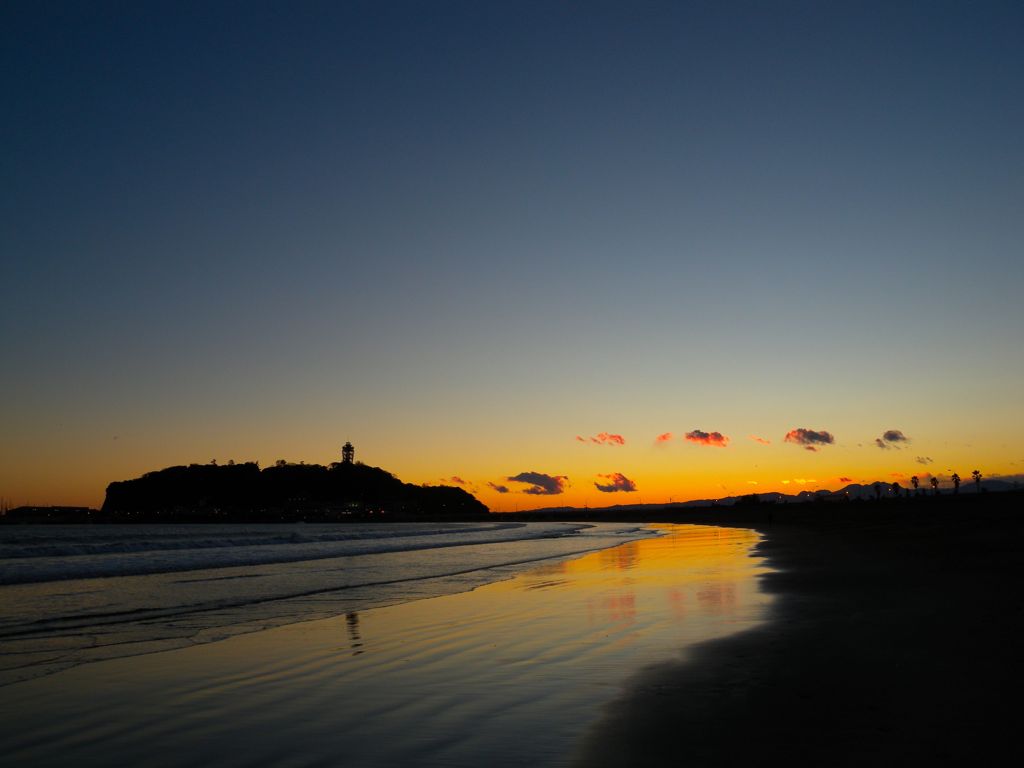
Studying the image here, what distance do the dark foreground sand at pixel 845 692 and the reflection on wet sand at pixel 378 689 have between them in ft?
2.17

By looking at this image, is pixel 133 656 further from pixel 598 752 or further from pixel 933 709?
pixel 933 709

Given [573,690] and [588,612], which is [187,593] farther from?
[573,690]

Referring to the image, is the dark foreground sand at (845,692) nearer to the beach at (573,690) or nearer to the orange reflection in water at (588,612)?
the beach at (573,690)

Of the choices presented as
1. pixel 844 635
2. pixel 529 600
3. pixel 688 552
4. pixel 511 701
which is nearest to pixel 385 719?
pixel 511 701

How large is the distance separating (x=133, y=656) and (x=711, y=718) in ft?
28.4

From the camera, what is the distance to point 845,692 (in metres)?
7.35

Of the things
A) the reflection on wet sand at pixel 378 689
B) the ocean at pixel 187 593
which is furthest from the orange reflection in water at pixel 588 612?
the ocean at pixel 187 593

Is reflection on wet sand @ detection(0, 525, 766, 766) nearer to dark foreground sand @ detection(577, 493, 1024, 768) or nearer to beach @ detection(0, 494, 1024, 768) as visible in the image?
beach @ detection(0, 494, 1024, 768)

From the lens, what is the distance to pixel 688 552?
34.2 metres

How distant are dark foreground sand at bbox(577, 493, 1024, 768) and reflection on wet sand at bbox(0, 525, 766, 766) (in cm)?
66

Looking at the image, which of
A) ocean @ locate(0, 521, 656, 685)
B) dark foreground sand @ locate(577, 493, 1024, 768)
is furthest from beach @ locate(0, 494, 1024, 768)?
ocean @ locate(0, 521, 656, 685)

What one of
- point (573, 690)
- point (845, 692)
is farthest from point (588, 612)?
point (845, 692)

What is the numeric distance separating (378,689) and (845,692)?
16.5 ft

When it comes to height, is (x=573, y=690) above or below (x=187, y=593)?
below
